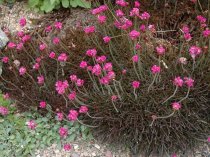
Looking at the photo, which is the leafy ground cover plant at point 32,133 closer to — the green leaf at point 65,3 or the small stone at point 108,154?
the small stone at point 108,154

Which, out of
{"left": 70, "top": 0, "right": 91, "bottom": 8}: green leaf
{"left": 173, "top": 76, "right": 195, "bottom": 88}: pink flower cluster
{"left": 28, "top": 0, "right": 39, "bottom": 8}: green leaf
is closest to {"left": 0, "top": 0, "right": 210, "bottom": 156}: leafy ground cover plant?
{"left": 173, "top": 76, "right": 195, "bottom": 88}: pink flower cluster

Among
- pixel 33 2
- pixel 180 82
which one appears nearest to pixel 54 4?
pixel 33 2

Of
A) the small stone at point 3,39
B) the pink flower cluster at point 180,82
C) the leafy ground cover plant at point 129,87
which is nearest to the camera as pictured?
the pink flower cluster at point 180,82

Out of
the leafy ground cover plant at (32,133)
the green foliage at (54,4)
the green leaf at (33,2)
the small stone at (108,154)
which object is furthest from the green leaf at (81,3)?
the small stone at (108,154)

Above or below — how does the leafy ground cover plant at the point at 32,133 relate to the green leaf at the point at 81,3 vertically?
below

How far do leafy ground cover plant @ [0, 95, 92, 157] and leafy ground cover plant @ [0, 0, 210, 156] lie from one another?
0.09 m

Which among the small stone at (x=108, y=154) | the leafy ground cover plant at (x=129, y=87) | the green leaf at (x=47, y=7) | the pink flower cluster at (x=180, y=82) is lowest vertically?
the small stone at (x=108, y=154)

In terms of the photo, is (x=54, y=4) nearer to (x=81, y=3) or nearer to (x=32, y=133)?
(x=81, y=3)

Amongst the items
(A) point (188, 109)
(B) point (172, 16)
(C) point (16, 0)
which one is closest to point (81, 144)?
(A) point (188, 109)

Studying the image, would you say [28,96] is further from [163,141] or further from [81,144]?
[163,141]

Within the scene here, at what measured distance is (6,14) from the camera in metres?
4.16

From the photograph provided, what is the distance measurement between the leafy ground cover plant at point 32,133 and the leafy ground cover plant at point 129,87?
0.09 meters

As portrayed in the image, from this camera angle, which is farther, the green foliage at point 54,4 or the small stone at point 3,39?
the green foliage at point 54,4

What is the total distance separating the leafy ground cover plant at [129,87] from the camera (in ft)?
9.89
